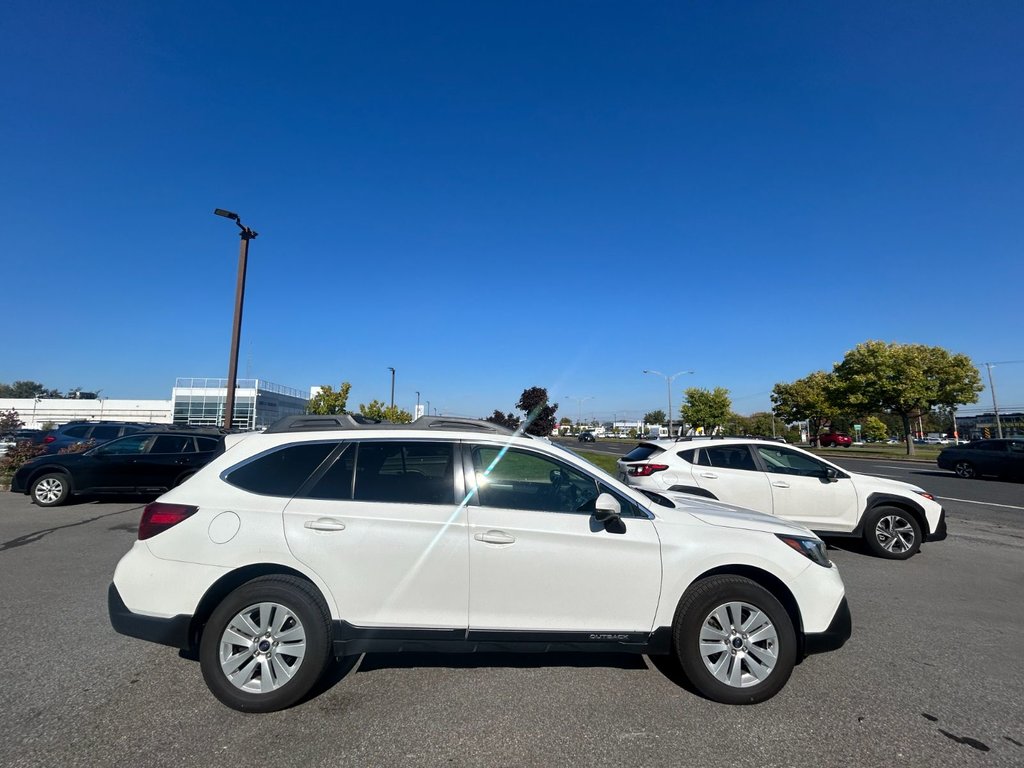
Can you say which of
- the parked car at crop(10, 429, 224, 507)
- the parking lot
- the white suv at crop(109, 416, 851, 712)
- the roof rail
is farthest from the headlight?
the parked car at crop(10, 429, 224, 507)

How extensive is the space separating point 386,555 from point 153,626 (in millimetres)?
1450

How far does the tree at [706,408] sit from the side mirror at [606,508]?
2077 inches

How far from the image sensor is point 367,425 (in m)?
3.83

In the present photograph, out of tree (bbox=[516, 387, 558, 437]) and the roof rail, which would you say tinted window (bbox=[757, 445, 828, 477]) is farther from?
tree (bbox=[516, 387, 558, 437])

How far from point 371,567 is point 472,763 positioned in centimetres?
117

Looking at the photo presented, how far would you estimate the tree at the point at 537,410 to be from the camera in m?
32.7

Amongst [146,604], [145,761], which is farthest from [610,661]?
[146,604]

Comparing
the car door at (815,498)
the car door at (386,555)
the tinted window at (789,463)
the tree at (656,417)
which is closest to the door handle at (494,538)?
the car door at (386,555)

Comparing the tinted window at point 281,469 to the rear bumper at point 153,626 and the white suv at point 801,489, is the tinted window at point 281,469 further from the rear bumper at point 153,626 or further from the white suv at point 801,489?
the white suv at point 801,489

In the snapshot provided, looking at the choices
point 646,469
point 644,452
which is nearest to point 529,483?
point 646,469

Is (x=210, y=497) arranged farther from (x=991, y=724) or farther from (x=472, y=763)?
(x=991, y=724)

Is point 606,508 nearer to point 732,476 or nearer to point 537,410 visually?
point 732,476

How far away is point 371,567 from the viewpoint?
3.19 m

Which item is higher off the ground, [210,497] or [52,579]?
[210,497]
